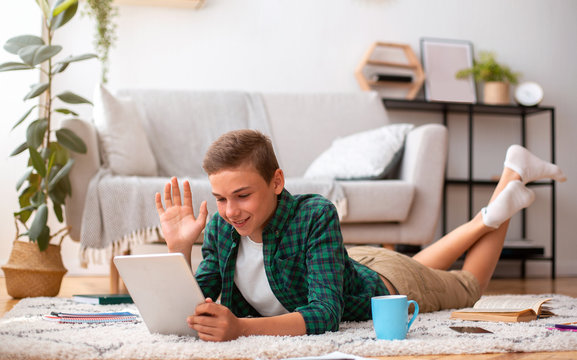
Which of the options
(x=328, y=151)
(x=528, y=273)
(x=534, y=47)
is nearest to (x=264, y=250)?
(x=328, y=151)

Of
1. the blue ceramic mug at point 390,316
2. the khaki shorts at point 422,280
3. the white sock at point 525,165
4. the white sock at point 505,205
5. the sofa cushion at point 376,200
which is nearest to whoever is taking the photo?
the blue ceramic mug at point 390,316

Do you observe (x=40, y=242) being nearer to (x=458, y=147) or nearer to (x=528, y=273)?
(x=458, y=147)

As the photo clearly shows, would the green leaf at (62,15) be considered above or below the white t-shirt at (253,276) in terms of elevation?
above

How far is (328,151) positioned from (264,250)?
1684 mm

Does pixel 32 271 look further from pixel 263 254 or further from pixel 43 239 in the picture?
pixel 263 254

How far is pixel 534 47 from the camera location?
3975 mm

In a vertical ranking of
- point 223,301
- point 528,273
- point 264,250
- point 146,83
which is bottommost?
point 528,273

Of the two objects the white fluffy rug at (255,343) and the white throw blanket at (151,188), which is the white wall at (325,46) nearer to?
the white throw blanket at (151,188)

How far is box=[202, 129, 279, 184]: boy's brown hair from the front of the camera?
1.21 m

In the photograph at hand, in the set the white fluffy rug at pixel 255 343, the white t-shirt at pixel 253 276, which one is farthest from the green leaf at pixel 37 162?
the white t-shirt at pixel 253 276

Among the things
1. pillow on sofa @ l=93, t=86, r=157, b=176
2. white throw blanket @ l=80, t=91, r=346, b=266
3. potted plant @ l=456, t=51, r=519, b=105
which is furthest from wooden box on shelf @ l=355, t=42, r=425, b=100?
pillow on sofa @ l=93, t=86, r=157, b=176

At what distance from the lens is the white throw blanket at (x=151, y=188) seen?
2.32m

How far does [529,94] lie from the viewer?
3771mm

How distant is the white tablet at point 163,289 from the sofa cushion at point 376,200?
1391 millimetres
